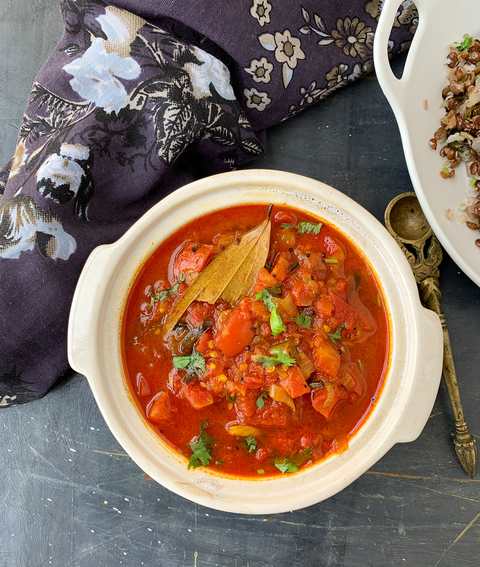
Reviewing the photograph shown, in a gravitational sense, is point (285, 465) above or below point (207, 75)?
below

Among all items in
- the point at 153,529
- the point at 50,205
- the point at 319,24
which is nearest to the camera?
the point at 50,205

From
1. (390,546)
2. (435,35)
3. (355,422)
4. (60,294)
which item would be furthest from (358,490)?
(435,35)

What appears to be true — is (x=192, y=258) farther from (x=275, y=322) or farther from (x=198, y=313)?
(x=275, y=322)

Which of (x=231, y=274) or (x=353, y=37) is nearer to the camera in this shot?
(x=231, y=274)

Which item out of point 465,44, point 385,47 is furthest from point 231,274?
point 465,44

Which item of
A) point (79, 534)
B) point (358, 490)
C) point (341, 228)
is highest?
point (341, 228)

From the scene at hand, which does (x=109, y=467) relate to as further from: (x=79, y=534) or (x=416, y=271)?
(x=416, y=271)
